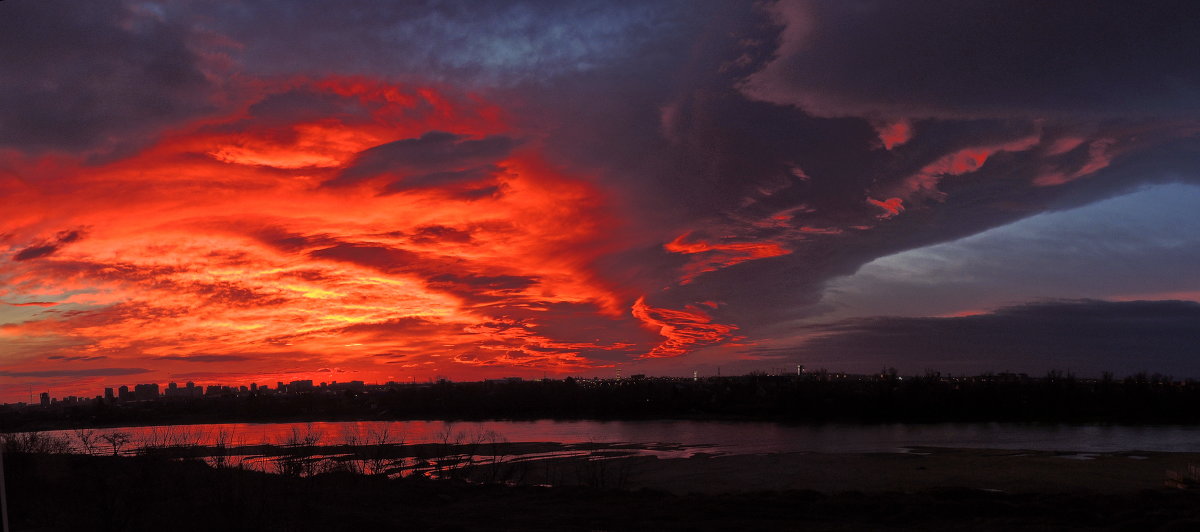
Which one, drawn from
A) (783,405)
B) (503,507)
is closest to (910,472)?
(503,507)

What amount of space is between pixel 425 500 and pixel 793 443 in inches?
1466

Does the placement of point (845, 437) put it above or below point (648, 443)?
below

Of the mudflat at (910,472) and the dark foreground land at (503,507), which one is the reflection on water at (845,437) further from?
the dark foreground land at (503,507)

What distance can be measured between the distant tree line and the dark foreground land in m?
65.6

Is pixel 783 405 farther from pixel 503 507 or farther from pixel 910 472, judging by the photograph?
pixel 503 507

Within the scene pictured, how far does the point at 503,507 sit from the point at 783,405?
7795 cm

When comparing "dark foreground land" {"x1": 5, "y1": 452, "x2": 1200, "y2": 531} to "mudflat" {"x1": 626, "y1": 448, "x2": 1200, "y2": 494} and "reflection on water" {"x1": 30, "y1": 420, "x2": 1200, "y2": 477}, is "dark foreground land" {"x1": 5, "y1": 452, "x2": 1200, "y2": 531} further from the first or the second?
"reflection on water" {"x1": 30, "y1": 420, "x2": 1200, "y2": 477}

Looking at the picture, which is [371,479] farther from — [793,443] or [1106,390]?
[1106,390]

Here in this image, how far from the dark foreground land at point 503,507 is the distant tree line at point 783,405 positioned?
65.6m

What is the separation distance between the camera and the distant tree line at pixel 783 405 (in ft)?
294

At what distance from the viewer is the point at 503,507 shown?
22.7 m

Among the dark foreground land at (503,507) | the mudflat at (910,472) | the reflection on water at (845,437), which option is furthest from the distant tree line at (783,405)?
the dark foreground land at (503,507)

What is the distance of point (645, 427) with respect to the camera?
8012cm

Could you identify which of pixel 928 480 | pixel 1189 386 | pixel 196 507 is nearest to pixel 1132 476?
pixel 928 480
